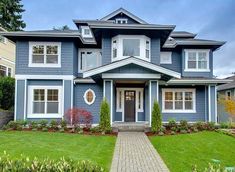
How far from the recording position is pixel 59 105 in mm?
17688

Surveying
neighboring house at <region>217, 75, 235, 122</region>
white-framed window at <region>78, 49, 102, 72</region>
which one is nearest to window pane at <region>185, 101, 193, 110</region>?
neighboring house at <region>217, 75, 235, 122</region>

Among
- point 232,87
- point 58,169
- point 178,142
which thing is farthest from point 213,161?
point 232,87

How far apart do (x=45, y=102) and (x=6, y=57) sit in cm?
973

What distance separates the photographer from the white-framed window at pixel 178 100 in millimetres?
19297

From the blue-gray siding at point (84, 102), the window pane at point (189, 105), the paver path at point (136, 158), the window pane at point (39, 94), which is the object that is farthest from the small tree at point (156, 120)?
the window pane at point (39, 94)

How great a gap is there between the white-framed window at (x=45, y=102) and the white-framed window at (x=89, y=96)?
6.23 feet

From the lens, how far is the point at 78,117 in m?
16.4

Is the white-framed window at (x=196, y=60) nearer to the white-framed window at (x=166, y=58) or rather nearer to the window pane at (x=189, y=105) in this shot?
the white-framed window at (x=166, y=58)

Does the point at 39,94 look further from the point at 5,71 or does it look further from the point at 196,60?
the point at 196,60

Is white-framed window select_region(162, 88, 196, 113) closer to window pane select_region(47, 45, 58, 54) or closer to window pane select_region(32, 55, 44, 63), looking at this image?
window pane select_region(47, 45, 58, 54)

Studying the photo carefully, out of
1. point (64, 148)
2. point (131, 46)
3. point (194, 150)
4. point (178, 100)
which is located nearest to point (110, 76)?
point (131, 46)

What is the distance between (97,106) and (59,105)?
275 cm

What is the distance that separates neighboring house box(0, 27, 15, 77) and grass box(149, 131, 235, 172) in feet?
56.4

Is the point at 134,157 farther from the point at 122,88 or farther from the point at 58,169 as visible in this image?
the point at 122,88
